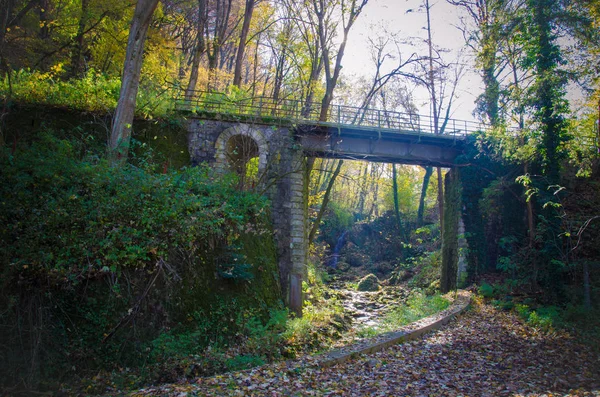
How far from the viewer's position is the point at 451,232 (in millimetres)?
18188

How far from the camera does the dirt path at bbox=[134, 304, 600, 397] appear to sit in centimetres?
597

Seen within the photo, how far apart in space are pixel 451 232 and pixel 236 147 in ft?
34.7

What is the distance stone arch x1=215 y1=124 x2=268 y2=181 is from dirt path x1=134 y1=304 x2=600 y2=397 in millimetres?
8639

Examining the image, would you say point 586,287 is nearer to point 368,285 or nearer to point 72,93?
point 368,285

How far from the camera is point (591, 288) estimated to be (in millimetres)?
11414

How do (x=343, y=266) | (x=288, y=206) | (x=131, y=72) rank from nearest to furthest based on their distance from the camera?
(x=131, y=72), (x=288, y=206), (x=343, y=266)

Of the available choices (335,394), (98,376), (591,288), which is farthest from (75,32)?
(591,288)

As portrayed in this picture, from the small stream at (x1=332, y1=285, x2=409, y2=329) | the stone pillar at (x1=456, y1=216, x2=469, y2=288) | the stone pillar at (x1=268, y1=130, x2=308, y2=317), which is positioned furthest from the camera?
the stone pillar at (x1=456, y1=216, x2=469, y2=288)

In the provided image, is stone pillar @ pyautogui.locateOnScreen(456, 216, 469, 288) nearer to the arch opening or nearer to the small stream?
the small stream

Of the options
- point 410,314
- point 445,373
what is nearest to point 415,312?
point 410,314

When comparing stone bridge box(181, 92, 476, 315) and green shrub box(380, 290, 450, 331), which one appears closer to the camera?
green shrub box(380, 290, 450, 331)

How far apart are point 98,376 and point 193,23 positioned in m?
19.3

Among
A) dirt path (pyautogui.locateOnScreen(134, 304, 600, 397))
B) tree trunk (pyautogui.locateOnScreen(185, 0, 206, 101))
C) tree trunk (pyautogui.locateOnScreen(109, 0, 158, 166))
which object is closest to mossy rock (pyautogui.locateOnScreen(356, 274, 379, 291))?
dirt path (pyautogui.locateOnScreen(134, 304, 600, 397))

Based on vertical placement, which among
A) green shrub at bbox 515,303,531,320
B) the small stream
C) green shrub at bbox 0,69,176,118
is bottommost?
the small stream
